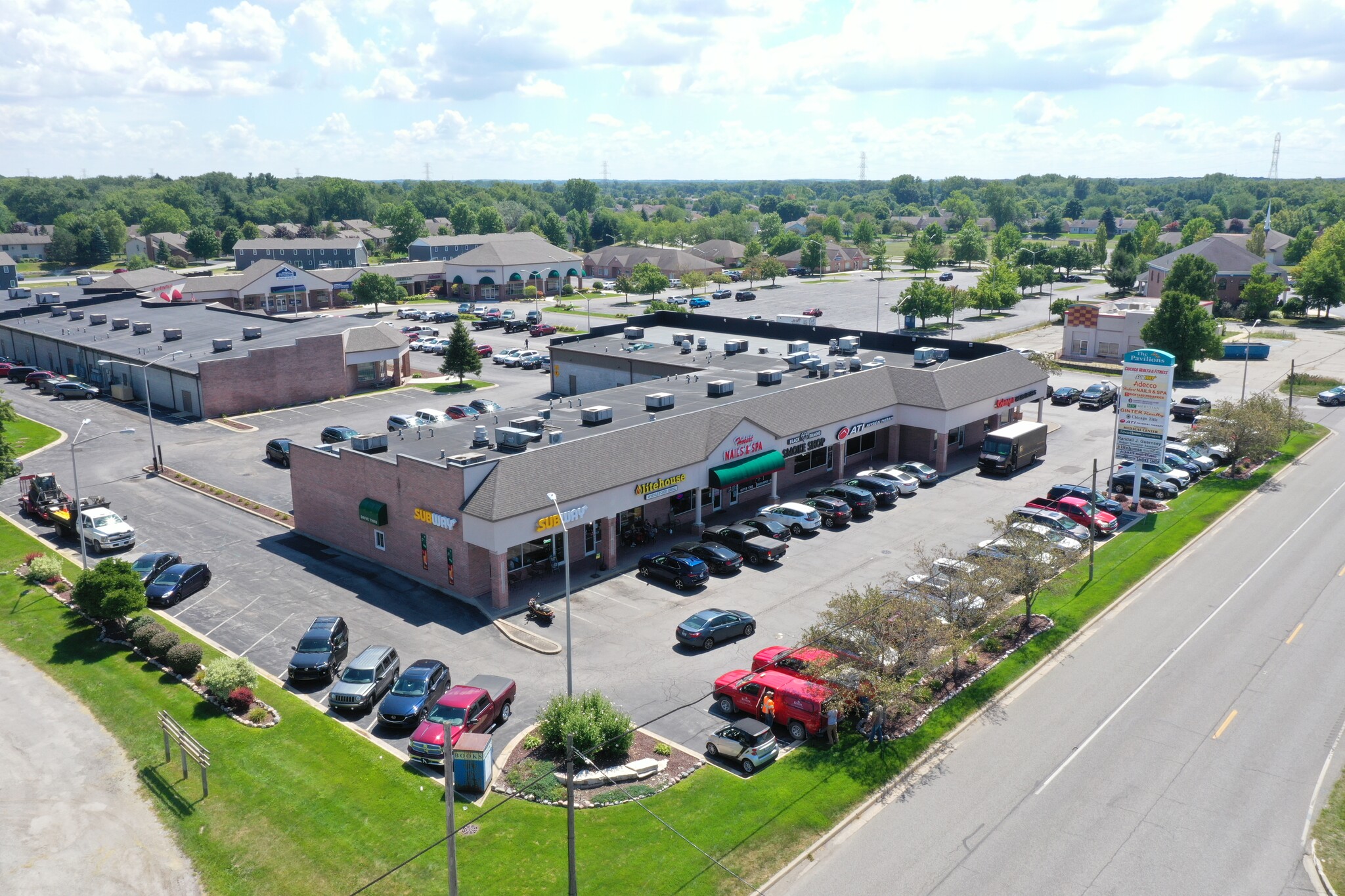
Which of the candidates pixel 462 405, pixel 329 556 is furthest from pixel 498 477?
pixel 462 405

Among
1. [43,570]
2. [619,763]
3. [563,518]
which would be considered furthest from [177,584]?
[619,763]

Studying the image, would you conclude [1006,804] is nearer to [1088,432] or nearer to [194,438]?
[1088,432]

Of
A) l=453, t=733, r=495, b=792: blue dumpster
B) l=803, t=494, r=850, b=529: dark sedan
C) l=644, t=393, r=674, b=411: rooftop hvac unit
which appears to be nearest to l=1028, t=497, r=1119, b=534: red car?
l=803, t=494, r=850, b=529: dark sedan

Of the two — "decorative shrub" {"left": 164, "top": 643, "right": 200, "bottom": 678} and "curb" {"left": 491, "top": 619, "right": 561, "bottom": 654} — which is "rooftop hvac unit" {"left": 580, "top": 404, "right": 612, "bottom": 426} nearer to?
"curb" {"left": 491, "top": 619, "right": 561, "bottom": 654}

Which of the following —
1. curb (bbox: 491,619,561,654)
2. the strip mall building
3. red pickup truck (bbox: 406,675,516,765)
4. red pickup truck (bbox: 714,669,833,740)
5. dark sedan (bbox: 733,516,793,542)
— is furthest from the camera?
dark sedan (bbox: 733,516,793,542)

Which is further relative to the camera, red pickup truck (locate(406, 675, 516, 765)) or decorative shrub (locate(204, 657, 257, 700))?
decorative shrub (locate(204, 657, 257, 700))

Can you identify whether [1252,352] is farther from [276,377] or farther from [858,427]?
[276,377]
